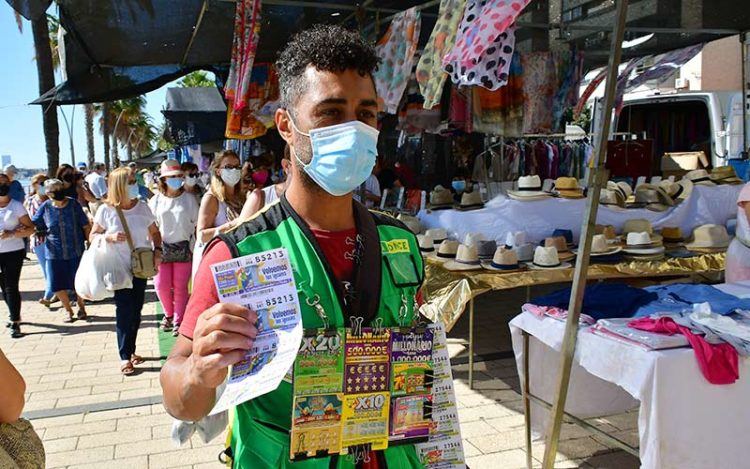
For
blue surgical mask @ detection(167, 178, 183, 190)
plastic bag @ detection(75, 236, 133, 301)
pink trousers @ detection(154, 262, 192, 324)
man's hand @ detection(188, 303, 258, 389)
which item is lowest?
pink trousers @ detection(154, 262, 192, 324)

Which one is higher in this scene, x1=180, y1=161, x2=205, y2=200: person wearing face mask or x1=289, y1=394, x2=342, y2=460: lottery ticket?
x1=180, y1=161, x2=205, y2=200: person wearing face mask

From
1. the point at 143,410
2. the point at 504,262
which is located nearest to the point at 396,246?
the point at 504,262

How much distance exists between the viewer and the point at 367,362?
1.43m

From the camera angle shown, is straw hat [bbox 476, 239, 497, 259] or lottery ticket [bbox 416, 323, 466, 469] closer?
lottery ticket [bbox 416, 323, 466, 469]

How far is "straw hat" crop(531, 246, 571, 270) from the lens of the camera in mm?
5070

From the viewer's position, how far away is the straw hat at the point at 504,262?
500 centimetres

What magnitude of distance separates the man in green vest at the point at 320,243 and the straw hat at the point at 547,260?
3.66 m

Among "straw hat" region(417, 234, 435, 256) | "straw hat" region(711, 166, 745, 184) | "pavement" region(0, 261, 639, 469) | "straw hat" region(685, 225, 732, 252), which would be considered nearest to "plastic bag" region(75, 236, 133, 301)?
"pavement" region(0, 261, 639, 469)

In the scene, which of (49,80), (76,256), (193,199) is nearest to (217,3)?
(193,199)

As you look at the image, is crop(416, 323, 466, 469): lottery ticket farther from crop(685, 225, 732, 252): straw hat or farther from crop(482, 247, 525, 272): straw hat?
crop(685, 225, 732, 252): straw hat

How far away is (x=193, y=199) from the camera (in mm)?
6625

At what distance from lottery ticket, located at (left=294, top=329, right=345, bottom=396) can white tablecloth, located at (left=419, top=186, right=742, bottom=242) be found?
4.55 m

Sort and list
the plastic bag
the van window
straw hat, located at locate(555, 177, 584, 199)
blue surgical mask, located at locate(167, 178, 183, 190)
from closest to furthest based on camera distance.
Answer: the plastic bag → straw hat, located at locate(555, 177, 584, 199) → blue surgical mask, located at locate(167, 178, 183, 190) → the van window

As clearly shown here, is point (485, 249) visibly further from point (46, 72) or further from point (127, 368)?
point (46, 72)
